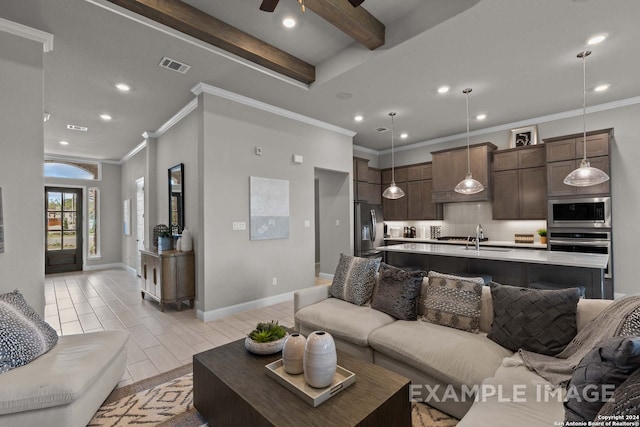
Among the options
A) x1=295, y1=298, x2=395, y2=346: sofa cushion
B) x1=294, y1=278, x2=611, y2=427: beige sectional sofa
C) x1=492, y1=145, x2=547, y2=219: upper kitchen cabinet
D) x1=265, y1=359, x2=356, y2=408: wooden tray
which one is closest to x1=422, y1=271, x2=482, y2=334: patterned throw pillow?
x1=294, y1=278, x2=611, y2=427: beige sectional sofa

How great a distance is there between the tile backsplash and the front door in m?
8.67

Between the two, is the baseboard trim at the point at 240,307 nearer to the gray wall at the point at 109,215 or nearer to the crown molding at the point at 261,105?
the crown molding at the point at 261,105

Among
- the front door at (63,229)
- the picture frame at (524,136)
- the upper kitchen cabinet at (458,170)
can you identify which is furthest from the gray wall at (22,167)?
the picture frame at (524,136)

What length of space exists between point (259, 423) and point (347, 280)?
1861 mm

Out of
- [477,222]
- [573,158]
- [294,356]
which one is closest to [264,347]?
[294,356]

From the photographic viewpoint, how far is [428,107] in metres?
4.71

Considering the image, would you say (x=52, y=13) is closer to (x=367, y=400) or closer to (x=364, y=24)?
(x=364, y=24)

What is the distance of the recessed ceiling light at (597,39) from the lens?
286cm

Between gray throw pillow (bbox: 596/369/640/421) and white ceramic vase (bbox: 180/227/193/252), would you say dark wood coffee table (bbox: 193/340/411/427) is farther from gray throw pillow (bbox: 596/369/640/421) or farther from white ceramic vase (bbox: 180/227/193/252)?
white ceramic vase (bbox: 180/227/193/252)

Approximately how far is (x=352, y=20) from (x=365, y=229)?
4.22 meters

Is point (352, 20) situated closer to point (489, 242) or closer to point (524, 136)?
point (524, 136)

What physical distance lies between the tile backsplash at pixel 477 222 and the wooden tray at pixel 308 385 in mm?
5179

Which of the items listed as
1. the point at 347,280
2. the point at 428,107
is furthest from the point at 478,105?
the point at 347,280

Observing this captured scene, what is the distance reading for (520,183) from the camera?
5.23 m
